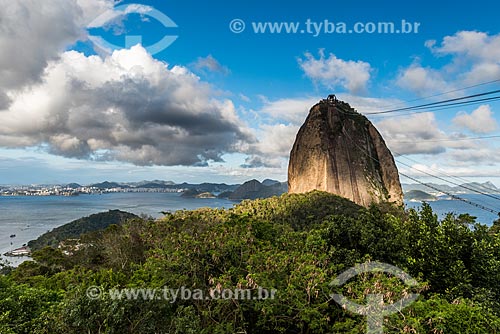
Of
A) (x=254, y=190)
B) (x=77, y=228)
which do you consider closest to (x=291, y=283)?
(x=77, y=228)

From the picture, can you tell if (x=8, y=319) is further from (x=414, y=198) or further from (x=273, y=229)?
(x=414, y=198)

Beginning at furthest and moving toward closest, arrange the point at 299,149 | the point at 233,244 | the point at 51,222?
the point at 51,222 < the point at 299,149 < the point at 233,244

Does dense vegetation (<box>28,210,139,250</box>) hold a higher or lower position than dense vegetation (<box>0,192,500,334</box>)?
lower

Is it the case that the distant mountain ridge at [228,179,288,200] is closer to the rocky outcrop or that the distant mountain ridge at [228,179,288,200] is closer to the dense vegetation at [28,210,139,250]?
the dense vegetation at [28,210,139,250]

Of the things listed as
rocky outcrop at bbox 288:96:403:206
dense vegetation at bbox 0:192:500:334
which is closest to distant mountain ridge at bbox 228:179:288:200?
rocky outcrop at bbox 288:96:403:206

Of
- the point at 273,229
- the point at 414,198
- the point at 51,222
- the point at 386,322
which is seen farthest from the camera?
the point at 414,198

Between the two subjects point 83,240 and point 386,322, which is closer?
point 386,322

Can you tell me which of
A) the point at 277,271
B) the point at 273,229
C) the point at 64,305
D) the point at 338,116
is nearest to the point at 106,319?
the point at 64,305
